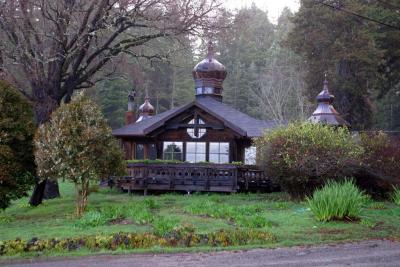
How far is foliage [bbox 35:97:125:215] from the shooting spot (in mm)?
15102

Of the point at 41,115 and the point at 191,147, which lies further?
the point at 191,147

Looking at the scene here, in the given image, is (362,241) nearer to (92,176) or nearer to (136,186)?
(92,176)

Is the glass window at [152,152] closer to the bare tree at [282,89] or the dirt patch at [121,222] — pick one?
the dirt patch at [121,222]

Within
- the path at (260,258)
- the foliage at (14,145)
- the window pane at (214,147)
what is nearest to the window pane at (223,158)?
the window pane at (214,147)

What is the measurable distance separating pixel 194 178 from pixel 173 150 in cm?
462

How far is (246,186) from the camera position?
2170 cm

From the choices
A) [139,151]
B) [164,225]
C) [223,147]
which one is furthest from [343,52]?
[164,225]

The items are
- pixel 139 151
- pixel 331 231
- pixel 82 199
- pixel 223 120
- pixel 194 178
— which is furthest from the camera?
pixel 139 151

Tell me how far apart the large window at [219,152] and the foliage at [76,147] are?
10.2 m

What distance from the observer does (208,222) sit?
1295 cm

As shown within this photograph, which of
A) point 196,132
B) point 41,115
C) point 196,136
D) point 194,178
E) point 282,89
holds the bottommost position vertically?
point 194,178

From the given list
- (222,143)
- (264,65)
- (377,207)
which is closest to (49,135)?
(377,207)

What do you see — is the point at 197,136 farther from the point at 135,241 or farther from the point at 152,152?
the point at 135,241

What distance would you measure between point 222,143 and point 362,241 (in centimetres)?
1490
